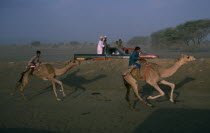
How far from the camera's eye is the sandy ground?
6.20 meters

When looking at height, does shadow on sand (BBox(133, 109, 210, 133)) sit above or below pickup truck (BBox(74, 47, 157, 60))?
below

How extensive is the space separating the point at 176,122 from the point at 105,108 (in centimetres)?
268

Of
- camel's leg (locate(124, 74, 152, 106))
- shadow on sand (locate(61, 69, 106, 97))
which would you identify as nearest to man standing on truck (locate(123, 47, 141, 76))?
camel's leg (locate(124, 74, 152, 106))

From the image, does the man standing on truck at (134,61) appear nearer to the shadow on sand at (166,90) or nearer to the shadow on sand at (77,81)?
the shadow on sand at (166,90)

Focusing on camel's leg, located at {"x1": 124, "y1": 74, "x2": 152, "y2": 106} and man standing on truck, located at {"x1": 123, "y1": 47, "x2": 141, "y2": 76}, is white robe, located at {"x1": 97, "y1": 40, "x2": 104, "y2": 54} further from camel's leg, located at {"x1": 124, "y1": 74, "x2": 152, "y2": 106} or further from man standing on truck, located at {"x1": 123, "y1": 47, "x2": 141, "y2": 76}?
camel's leg, located at {"x1": 124, "y1": 74, "x2": 152, "y2": 106}

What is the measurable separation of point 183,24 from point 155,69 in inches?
1333

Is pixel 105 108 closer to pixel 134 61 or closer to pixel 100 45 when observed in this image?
pixel 134 61

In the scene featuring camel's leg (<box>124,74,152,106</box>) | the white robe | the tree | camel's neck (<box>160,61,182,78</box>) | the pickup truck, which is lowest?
camel's leg (<box>124,74,152,106</box>)

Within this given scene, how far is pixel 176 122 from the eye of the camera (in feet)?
20.9

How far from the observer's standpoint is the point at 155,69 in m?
8.59

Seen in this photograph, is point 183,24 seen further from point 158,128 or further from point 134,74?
point 158,128

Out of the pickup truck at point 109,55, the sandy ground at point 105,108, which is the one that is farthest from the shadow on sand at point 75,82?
the pickup truck at point 109,55

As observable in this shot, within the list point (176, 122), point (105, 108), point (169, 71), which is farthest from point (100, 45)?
point (176, 122)

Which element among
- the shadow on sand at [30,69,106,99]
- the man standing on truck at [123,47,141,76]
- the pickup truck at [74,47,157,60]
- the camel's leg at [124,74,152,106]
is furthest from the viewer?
the pickup truck at [74,47,157,60]
